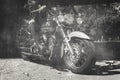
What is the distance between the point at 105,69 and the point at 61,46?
4.34ft

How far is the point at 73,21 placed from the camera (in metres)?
8.88

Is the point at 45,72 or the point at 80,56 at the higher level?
the point at 80,56

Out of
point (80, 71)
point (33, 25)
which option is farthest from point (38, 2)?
point (80, 71)

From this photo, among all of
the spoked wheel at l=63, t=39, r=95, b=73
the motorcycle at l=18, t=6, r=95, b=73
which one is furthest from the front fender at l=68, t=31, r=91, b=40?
the spoked wheel at l=63, t=39, r=95, b=73

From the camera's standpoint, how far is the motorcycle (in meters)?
6.90

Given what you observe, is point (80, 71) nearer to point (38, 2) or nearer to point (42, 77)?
point (42, 77)

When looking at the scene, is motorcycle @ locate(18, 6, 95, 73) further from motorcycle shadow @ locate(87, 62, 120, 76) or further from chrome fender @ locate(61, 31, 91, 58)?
motorcycle shadow @ locate(87, 62, 120, 76)

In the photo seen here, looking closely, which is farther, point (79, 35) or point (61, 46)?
point (61, 46)

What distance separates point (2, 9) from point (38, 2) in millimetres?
2832

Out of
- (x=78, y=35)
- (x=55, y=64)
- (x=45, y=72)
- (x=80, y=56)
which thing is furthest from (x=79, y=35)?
(x=55, y=64)

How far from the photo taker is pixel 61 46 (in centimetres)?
744

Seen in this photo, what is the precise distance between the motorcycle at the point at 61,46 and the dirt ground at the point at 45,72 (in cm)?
25

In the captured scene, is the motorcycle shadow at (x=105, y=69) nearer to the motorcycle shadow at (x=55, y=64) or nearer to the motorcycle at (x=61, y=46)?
the motorcycle at (x=61, y=46)

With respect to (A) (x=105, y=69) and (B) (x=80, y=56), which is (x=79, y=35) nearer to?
(B) (x=80, y=56)
